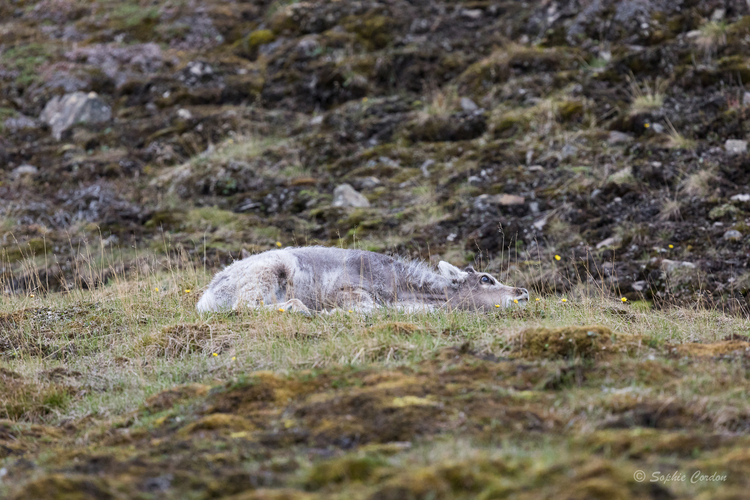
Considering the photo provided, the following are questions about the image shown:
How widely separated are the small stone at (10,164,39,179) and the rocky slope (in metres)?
0.06

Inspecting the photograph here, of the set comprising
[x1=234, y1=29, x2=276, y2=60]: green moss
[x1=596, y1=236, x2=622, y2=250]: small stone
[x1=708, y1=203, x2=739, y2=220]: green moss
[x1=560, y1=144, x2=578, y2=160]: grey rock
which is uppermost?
[x1=234, y1=29, x2=276, y2=60]: green moss

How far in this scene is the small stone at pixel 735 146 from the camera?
12.5 meters

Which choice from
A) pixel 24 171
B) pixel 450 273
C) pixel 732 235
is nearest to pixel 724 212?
pixel 732 235

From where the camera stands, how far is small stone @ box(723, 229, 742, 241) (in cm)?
1098

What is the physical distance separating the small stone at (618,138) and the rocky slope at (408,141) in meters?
0.05

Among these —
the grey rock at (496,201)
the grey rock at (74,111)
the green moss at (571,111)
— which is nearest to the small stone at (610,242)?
the grey rock at (496,201)

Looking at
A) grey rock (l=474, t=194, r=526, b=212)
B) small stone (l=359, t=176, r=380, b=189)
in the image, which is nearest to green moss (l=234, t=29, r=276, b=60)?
small stone (l=359, t=176, r=380, b=189)

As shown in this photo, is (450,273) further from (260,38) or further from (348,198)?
(260,38)

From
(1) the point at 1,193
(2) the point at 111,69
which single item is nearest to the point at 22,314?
(1) the point at 1,193

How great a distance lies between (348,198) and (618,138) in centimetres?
600

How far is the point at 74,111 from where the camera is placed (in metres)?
19.3

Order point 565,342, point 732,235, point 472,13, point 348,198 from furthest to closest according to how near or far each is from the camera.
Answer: point 472,13
point 348,198
point 732,235
point 565,342

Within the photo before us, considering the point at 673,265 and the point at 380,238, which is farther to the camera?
the point at 380,238

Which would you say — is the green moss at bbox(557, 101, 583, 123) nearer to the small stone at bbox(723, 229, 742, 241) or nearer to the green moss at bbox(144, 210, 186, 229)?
the small stone at bbox(723, 229, 742, 241)
